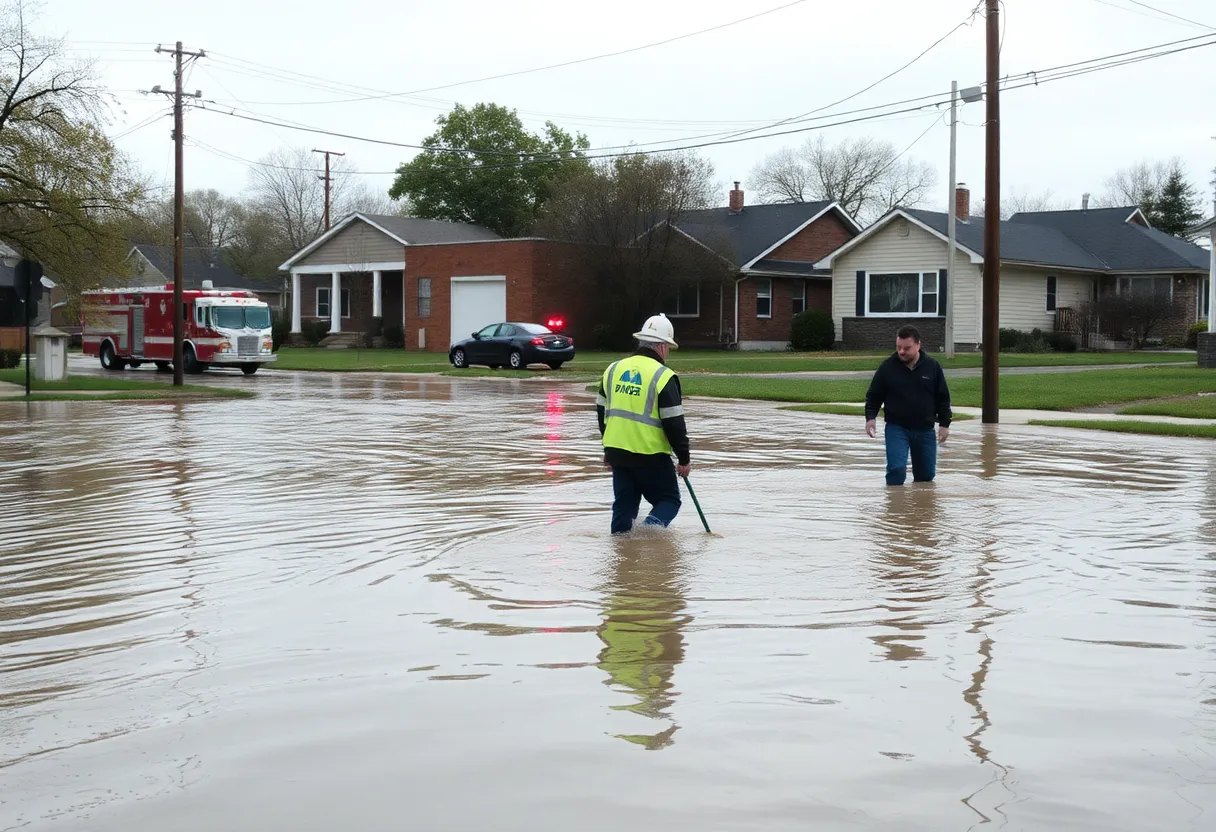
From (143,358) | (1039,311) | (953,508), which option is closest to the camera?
(953,508)

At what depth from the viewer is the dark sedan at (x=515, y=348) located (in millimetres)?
40906

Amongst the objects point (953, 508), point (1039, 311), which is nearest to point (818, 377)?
point (1039, 311)

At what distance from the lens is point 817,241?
58062 millimetres

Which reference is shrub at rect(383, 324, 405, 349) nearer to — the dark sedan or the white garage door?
the white garage door

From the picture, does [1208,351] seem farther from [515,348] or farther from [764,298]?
[764,298]

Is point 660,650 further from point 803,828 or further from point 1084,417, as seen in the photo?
point 1084,417

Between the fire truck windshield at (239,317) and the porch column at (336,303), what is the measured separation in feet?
67.1

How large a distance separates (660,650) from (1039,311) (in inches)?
1812

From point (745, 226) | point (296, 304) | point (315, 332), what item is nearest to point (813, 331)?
point (745, 226)

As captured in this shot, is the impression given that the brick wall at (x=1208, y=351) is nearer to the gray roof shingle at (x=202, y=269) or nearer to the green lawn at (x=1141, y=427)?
the green lawn at (x=1141, y=427)

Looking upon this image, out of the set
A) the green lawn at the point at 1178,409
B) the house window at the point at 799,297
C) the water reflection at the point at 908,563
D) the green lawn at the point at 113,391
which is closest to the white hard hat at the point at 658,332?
the water reflection at the point at 908,563

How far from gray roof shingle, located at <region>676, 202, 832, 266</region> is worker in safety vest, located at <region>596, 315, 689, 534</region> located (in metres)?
42.4

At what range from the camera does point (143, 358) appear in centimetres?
4366

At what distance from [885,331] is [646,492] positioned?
138 ft
